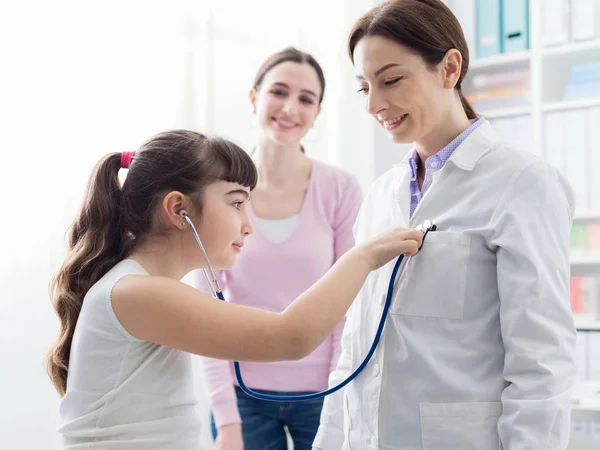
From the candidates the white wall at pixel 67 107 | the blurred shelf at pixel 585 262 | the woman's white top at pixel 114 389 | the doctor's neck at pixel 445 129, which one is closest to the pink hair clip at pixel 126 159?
the woman's white top at pixel 114 389

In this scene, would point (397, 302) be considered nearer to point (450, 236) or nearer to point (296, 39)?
point (450, 236)

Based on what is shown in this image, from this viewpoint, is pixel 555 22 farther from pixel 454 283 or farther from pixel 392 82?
pixel 454 283

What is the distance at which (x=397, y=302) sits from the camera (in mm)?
1216

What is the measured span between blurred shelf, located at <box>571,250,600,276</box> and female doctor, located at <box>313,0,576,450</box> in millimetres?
1600

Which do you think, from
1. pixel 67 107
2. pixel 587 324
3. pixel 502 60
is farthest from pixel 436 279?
pixel 502 60

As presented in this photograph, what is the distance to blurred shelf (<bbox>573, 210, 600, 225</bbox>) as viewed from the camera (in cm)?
259

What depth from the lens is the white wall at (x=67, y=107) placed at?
1777mm

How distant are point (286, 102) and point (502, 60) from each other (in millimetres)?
1394

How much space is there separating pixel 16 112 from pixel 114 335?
100cm

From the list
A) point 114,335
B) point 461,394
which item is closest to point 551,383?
point 461,394

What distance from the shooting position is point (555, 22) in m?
2.71

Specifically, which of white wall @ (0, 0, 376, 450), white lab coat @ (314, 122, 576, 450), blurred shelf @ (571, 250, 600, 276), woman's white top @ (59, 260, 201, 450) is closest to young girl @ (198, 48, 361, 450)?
white wall @ (0, 0, 376, 450)

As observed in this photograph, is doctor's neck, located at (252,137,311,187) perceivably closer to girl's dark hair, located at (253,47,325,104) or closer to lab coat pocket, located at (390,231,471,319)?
girl's dark hair, located at (253,47,325,104)

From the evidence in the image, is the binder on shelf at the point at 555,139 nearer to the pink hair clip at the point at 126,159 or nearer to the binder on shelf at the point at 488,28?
the binder on shelf at the point at 488,28
